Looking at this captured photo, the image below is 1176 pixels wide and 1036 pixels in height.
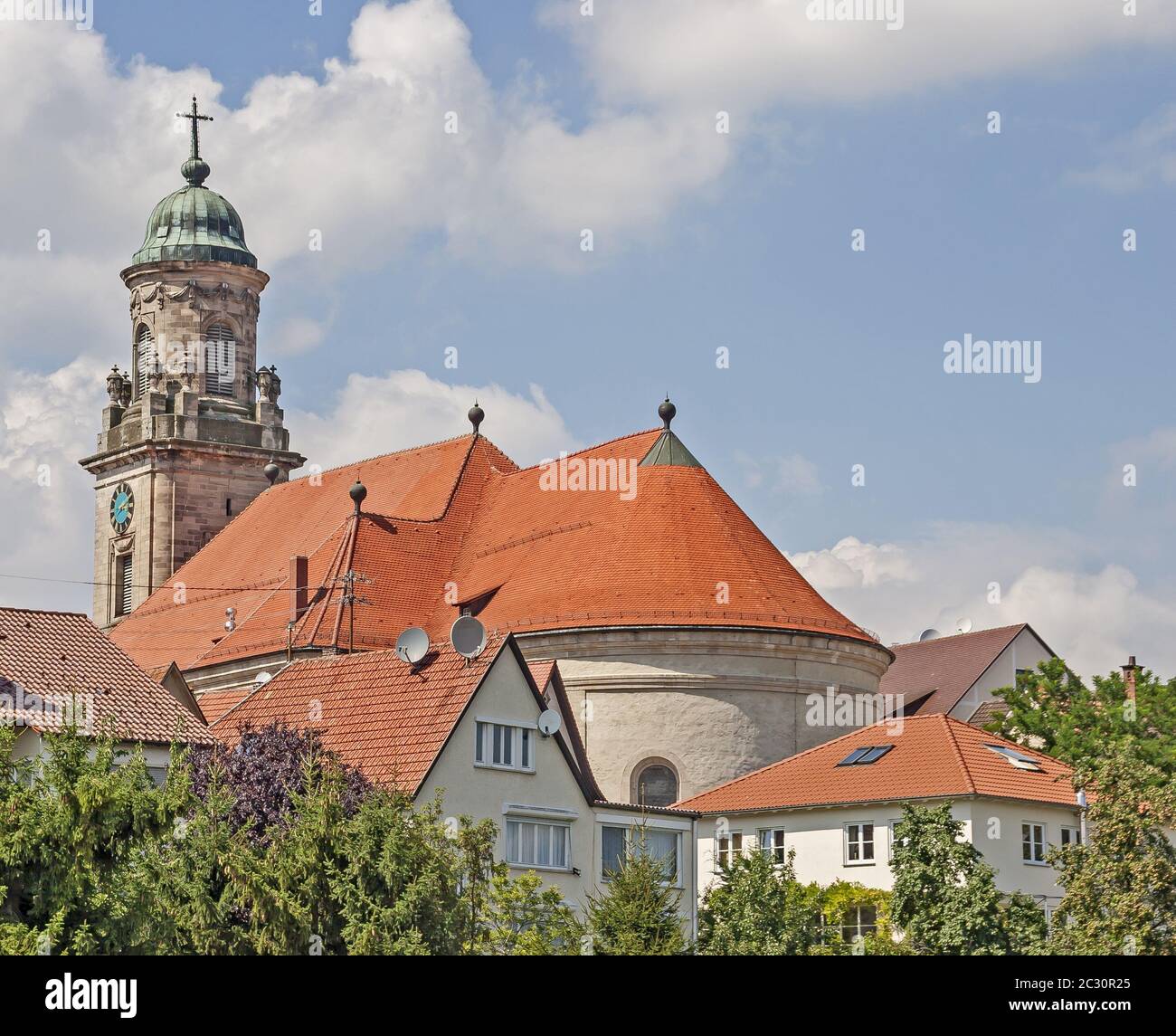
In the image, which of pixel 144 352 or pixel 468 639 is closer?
pixel 468 639

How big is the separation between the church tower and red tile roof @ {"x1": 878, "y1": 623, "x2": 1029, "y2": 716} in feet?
76.4

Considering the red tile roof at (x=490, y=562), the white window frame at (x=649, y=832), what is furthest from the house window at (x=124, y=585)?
the white window frame at (x=649, y=832)

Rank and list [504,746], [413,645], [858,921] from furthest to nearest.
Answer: [858,921], [413,645], [504,746]

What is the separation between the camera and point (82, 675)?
136 feet

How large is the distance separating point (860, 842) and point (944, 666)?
2478 centimetres

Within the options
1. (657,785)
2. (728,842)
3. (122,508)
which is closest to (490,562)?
(657,785)

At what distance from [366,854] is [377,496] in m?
38.4

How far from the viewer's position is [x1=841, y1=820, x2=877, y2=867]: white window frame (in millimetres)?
46750

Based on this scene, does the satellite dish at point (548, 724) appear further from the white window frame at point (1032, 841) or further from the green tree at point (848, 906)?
the white window frame at point (1032, 841)

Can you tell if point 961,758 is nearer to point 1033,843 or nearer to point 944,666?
point 1033,843

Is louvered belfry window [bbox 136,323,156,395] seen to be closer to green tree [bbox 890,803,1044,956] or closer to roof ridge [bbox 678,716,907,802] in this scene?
roof ridge [bbox 678,716,907,802]

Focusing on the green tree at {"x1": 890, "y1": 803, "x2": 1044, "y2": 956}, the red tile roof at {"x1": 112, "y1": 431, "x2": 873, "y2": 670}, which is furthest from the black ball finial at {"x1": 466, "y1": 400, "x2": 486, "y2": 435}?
the green tree at {"x1": 890, "y1": 803, "x2": 1044, "y2": 956}
